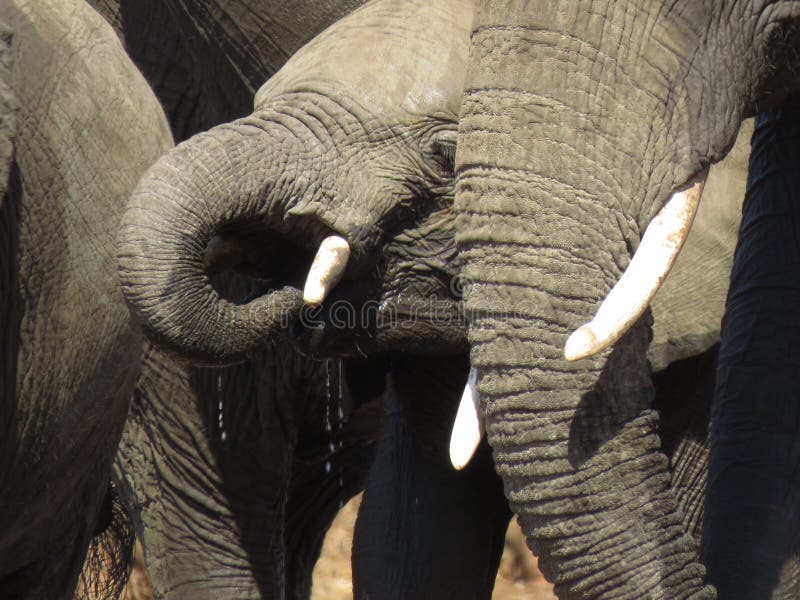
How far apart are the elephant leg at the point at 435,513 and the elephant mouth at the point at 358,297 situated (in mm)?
241

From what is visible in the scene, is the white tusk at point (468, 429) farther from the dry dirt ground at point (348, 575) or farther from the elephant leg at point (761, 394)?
the dry dirt ground at point (348, 575)

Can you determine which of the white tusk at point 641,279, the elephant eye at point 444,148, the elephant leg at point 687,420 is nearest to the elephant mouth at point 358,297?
the elephant eye at point 444,148

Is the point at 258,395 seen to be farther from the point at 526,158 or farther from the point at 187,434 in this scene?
the point at 526,158

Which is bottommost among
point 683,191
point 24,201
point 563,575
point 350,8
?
point 563,575

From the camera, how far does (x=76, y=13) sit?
259 cm

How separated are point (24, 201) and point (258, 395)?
1.15 m

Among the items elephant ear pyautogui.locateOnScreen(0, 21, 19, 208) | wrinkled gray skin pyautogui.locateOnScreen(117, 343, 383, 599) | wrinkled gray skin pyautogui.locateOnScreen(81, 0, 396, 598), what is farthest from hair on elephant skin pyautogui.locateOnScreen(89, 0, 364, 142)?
elephant ear pyautogui.locateOnScreen(0, 21, 19, 208)

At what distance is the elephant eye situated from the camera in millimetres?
2785

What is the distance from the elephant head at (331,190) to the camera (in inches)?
104

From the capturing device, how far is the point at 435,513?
317cm

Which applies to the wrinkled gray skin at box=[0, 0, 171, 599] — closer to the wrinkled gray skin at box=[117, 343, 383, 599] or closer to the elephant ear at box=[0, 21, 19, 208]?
the elephant ear at box=[0, 21, 19, 208]

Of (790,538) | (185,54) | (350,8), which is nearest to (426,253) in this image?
(350,8)

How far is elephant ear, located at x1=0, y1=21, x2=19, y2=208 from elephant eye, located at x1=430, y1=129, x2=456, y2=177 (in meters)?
0.67

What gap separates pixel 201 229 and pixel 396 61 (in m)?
0.39
